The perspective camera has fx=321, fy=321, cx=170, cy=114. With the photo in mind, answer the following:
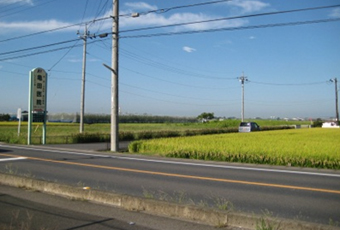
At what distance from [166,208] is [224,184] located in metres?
3.40

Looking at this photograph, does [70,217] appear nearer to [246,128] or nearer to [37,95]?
[37,95]

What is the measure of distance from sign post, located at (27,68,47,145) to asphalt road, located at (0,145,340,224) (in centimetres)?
1053

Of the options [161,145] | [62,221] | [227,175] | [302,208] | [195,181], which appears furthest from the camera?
[161,145]

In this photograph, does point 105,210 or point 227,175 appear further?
point 227,175

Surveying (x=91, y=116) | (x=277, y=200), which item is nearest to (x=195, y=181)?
(x=277, y=200)

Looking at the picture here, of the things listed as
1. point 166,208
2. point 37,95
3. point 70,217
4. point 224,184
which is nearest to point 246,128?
point 37,95

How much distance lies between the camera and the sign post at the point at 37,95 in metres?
22.1

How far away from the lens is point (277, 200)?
22.6 feet

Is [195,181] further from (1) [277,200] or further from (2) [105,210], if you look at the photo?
(2) [105,210]

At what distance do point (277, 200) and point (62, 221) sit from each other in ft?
14.4

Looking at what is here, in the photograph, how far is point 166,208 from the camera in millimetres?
5625

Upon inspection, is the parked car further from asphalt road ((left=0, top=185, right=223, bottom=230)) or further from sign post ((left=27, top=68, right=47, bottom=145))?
asphalt road ((left=0, top=185, right=223, bottom=230))

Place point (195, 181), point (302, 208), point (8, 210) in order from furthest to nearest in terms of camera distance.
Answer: point (195, 181), point (302, 208), point (8, 210)

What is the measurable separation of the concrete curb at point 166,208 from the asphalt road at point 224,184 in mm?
459
